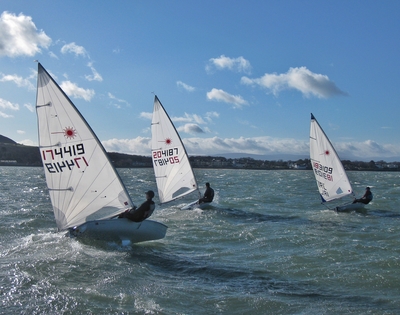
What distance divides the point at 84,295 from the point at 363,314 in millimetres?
4587

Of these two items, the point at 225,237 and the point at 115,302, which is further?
the point at 225,237

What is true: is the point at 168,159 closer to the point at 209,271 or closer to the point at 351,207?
the point at 351,207

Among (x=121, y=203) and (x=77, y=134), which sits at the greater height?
(x=77, y=134)

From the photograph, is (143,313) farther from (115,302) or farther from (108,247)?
(108,247)

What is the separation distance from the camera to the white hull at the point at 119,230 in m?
11.0

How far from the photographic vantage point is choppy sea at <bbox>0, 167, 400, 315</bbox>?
283 inches

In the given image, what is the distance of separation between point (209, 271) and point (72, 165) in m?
4.69

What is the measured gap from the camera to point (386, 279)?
875cm

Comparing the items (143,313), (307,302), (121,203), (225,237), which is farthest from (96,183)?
(307,302)

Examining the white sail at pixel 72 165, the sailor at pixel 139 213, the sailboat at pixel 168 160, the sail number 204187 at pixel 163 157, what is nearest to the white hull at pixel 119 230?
the sailor at pixel 139 213

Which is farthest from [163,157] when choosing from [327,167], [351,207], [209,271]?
[209,271]

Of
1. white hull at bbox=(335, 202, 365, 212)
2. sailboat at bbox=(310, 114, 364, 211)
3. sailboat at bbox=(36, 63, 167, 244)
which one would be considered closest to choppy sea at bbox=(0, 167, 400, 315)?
sailboat at bbox=(36, 63, 167, 244)

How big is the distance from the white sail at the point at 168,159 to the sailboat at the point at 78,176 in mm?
9289

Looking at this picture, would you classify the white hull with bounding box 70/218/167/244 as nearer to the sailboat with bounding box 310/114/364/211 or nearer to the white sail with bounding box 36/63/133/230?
the white sail with bounding box 36/63/133/230
